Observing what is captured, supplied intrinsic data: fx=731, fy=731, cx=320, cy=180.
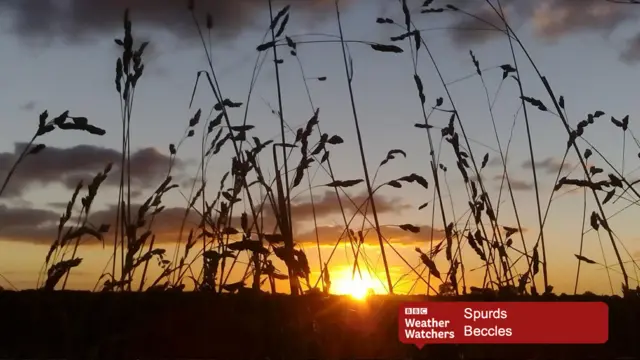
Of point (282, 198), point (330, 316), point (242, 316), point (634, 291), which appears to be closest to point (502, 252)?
point (634, 291)

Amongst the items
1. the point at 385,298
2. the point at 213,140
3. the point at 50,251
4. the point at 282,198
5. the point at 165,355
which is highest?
the point at 213,140

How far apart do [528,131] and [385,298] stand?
1417 mm

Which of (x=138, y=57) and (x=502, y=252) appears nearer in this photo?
(x=138, y=57)

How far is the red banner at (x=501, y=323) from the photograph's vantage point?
184 cm

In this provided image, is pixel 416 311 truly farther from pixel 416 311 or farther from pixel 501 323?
pixel 501 323

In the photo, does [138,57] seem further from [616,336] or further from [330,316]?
[616,336]

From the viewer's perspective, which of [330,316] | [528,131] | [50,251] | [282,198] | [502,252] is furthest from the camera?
[528,131]

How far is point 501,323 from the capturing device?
1921mm

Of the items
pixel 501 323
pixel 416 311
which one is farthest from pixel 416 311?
pixel 501 323

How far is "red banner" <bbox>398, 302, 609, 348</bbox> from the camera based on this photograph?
6.03 feet

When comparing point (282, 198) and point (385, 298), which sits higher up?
point (282, 198)

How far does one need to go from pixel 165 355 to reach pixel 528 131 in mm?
1945

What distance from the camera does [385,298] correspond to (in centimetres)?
194

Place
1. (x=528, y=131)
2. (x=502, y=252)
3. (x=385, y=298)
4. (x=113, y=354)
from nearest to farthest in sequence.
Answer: (x=113, y=354) → (x=385, y=298) → (x=502, y=252) → (x=528, y=131)
